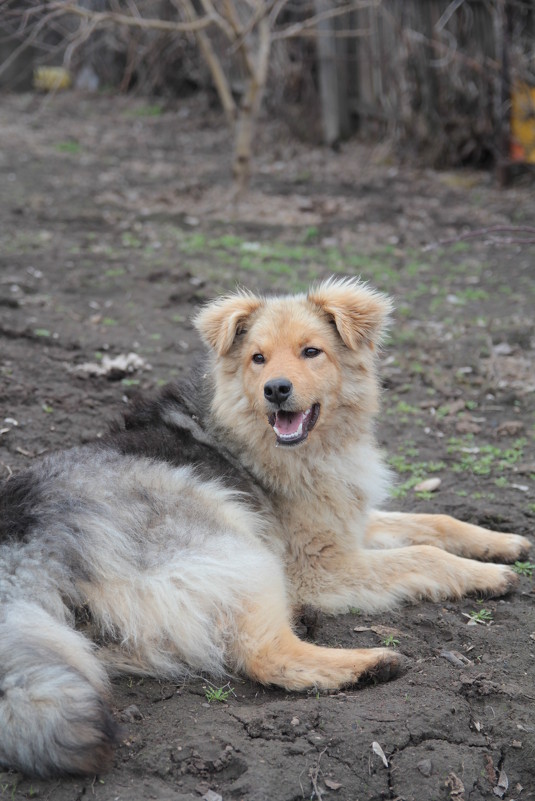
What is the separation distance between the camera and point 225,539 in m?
4.08

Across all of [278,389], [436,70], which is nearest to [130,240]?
[436,70]

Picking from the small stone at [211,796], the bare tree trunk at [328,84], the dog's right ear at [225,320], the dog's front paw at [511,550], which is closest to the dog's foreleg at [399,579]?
the dog's front paw at [511,550]

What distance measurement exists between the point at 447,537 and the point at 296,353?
156 centimetres

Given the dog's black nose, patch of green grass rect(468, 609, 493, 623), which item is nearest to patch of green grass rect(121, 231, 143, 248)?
the dog's black nose

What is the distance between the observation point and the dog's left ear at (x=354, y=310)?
457 centimetres

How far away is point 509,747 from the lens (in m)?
3.46

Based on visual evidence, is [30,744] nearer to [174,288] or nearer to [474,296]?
[174,288]

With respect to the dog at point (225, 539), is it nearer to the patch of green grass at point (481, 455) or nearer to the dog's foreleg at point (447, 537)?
the dog's foreleg at point (447, 537)

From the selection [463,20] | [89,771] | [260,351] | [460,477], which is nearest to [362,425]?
[260,351]

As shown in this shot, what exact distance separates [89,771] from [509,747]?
68.9 inches

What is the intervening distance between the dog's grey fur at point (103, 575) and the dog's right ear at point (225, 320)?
1.94 ft

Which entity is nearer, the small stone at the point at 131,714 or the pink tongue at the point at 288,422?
the small stone at the point at 131,714

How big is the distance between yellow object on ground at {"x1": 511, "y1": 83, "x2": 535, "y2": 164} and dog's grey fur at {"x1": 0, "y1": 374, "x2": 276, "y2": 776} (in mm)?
9541

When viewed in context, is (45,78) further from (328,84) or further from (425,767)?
(425,767)
